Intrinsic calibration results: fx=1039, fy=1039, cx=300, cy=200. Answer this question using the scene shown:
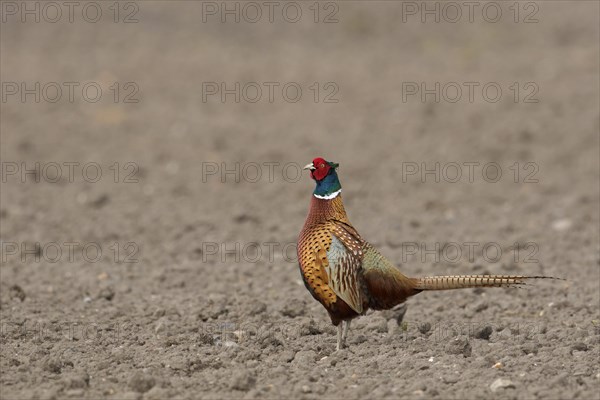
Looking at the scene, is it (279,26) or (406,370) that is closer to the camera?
(406,370)

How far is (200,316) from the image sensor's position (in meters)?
7.93

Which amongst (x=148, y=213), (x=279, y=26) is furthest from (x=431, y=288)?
(x=279, y=26)

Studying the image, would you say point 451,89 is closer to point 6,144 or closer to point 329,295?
point 6,144

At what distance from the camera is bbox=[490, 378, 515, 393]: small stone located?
5.99 m

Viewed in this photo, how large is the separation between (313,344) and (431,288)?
92 cm

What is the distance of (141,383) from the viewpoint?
598 cm

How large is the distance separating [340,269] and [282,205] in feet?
18.6

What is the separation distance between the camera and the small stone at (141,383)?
5973 millimetres

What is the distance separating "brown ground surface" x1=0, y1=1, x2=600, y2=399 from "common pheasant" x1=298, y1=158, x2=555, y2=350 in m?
0.34
